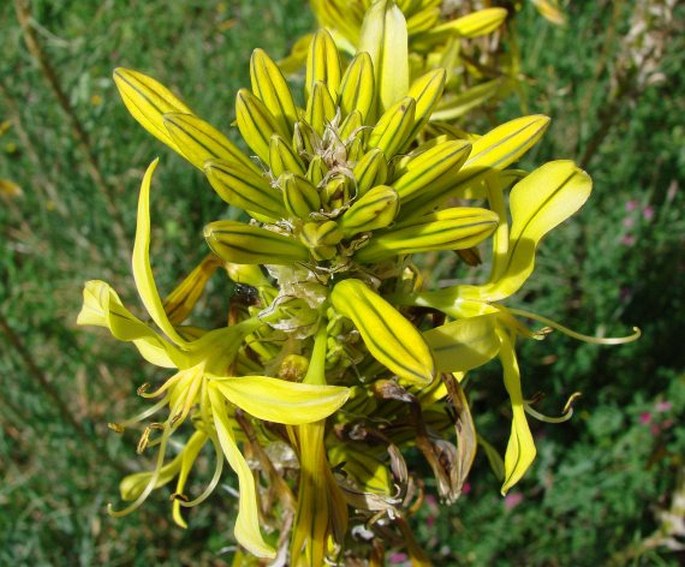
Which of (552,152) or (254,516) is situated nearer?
(254,516)

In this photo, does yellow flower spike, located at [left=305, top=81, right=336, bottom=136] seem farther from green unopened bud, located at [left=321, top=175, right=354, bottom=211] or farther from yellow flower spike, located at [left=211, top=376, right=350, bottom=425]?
yellow flower spike, located at [left=211, top=376, right=350, bottom=425]

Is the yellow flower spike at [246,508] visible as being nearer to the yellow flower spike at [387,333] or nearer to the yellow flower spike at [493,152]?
the yellow flower spike at [387,333]

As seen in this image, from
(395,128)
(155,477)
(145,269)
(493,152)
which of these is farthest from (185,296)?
(493,152)

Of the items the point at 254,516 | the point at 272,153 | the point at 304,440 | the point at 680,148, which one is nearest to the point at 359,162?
the point at 272,153

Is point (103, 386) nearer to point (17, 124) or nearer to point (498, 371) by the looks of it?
point (17, 124)

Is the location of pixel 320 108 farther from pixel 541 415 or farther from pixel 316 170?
pixel 541 415

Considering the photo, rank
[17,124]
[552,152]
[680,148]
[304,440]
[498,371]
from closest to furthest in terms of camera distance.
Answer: [304,440], [17,124], [498,371], [552,152], [680,148]
